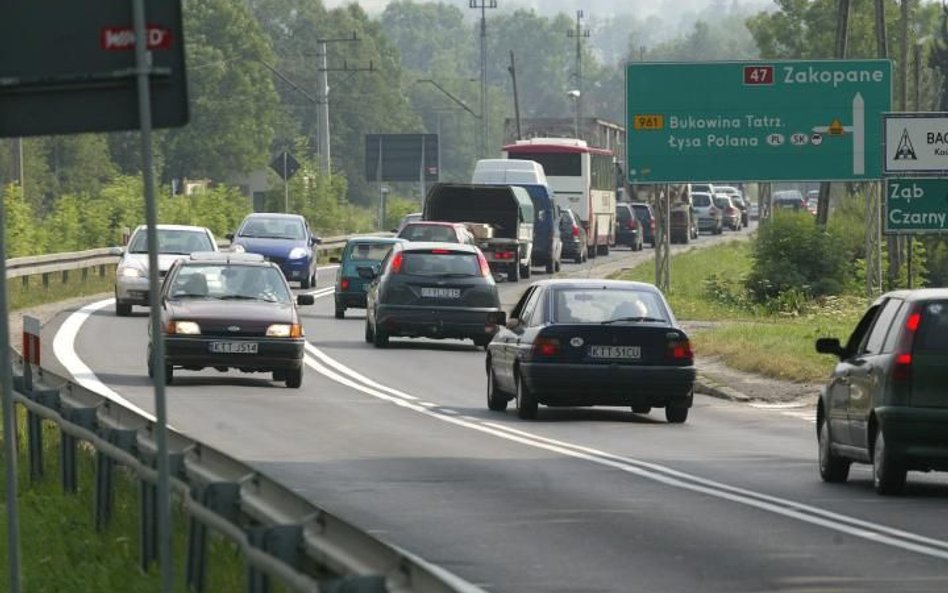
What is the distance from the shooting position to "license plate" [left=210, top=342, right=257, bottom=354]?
93.9ft

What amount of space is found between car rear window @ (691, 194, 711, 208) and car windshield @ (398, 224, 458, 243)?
6234cm

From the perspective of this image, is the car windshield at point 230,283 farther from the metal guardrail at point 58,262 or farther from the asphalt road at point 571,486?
the metal guardrail at point 58,262

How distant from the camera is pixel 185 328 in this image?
94.2 feet

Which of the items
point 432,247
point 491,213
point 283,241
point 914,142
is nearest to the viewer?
point 914,142

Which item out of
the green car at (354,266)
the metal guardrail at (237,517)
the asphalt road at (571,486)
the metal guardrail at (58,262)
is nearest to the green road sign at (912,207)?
the asphalt road at (571,486)

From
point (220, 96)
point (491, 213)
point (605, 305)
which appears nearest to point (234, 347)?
point (605, 305)

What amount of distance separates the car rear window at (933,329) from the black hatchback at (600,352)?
757cm

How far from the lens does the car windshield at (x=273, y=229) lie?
5453 cm

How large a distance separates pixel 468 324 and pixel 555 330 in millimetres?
12354

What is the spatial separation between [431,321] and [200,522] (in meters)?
26.4

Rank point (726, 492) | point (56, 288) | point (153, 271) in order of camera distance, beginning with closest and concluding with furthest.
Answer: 1. point (153, 271)
2. point (726, 492)
3. point (56, 288)

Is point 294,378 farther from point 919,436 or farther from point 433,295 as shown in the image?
point 919,436

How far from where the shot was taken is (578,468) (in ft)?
64.8

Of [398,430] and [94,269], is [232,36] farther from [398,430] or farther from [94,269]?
[398,430]
